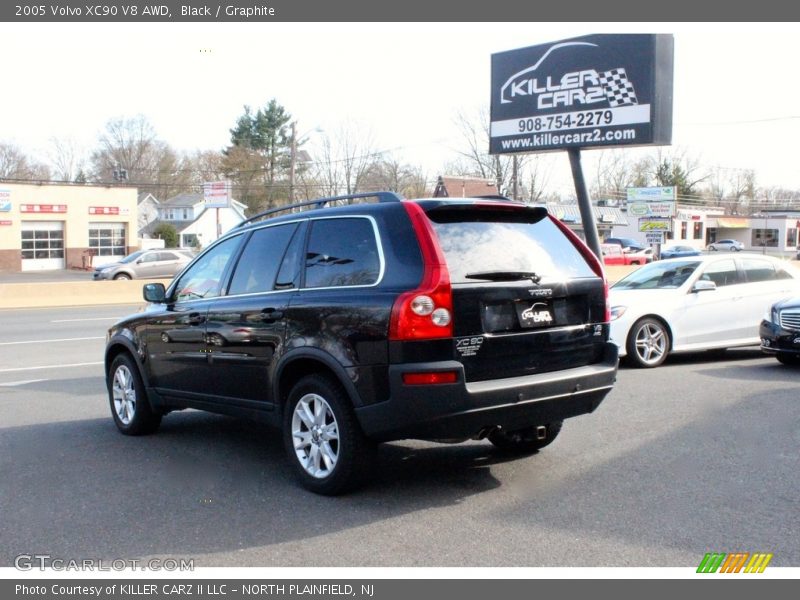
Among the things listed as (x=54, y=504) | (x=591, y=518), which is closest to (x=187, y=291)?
(x=54, y=504)

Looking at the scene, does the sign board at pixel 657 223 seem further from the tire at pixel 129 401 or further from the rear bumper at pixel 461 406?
the rear bumper at pixel 461 406

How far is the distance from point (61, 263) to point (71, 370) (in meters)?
46.3

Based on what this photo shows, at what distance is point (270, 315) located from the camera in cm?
605

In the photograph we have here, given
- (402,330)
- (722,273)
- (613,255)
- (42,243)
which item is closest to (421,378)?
(402,330)

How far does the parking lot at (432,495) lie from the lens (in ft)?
15.4

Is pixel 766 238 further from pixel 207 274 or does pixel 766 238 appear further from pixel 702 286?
pixel 207 274

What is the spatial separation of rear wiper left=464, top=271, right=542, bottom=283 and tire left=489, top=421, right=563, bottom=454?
1407 millimetres

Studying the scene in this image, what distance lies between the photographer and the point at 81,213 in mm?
55094

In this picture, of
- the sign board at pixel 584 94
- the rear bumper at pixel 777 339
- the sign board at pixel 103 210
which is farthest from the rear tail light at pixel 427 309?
the sign board at pixel 103 210

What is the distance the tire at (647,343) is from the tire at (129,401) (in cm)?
640

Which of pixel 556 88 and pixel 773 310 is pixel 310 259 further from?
pixel 556 88

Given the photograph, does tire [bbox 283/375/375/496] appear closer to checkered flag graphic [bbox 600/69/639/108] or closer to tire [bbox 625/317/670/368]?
tire [bbox 625/317/670/368]

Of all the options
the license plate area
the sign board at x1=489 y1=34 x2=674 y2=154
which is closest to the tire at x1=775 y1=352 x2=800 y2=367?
the license plate area

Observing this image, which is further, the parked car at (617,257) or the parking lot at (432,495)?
the parked car at (617,257)
